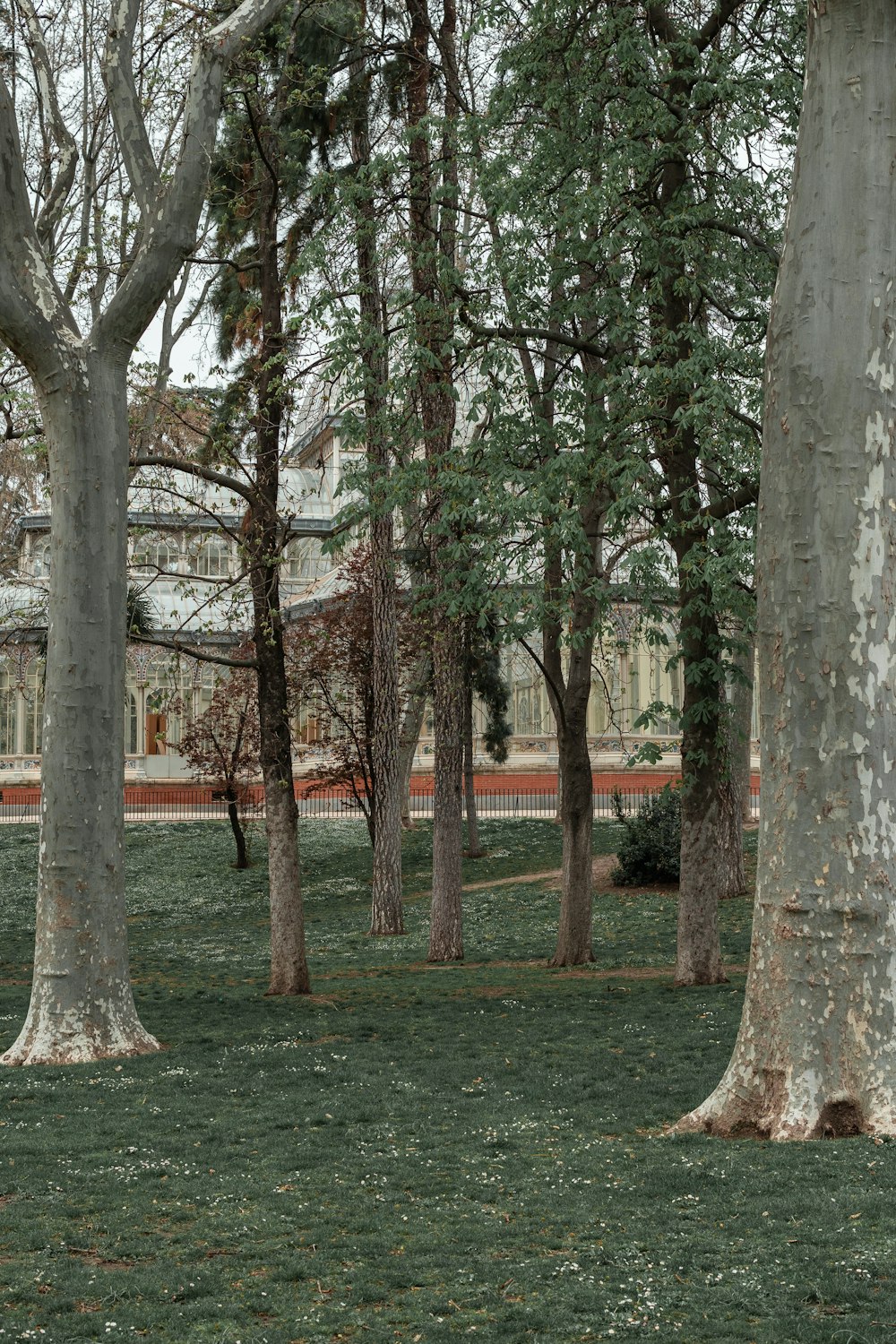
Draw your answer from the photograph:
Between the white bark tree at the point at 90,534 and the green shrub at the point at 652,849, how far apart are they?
48.8 ft

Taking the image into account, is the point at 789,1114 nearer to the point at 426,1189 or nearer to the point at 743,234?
the point at 426,1189

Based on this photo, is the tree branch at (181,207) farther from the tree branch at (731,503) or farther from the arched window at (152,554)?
the tree branch at (731,503)

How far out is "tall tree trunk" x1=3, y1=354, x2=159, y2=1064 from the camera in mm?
10781

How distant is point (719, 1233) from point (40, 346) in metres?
8.42

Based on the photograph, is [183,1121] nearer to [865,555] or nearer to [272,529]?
[865,555]

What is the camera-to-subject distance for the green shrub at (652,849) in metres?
24.7

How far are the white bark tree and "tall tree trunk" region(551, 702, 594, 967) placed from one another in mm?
6733

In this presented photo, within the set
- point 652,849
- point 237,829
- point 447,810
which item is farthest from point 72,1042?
point 237,829

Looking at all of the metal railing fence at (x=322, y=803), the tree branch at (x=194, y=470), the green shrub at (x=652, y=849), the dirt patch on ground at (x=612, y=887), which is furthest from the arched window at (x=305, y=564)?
the tree branch at (x=194, y=470)

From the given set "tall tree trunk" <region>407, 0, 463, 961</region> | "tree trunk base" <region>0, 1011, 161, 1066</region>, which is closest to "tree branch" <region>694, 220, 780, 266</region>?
"tall tree trunk" <region>407, 0, 463, 961</region>

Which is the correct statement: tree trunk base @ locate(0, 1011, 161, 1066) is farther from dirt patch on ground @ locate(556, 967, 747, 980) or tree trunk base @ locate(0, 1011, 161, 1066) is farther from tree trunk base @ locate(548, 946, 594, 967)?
tree trunk base @ locate(548, 946, 594, 967)

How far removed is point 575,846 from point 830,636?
383 inches

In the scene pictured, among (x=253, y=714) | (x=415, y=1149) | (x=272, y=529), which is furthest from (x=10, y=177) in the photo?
(x=253, y=714)

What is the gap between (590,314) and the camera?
13930 mm
